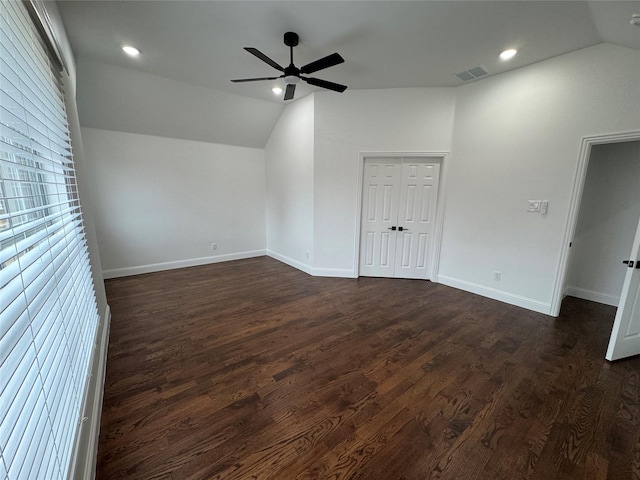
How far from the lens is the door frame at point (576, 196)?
262 centimetres

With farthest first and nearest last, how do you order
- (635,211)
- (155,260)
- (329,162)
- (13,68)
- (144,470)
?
(155,260), (329,162), (635,211), (144,470), (13,68)

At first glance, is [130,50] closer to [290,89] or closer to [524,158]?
[290,89]

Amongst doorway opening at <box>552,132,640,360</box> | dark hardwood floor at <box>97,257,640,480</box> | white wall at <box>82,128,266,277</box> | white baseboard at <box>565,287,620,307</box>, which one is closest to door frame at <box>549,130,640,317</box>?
doorway opening at <box>552,132,640,360</box>

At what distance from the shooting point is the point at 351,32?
2.50 meters

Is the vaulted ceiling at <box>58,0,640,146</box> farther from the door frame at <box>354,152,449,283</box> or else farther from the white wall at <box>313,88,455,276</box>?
the door frame at <box>354,152,449,283</box>

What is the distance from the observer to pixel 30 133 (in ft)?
3.72

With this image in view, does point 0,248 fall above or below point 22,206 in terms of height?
below

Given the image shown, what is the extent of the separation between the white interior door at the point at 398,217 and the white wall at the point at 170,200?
101 inches

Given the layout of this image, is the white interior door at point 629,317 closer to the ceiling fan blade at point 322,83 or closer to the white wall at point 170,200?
the ceiling fan blade at point 322,83

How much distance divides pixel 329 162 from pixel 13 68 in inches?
138

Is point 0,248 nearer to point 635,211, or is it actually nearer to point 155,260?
point 155,260

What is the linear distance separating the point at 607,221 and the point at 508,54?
8.51ft

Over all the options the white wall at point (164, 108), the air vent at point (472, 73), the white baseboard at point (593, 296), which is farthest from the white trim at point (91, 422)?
the white baseboard at point (593, 296)

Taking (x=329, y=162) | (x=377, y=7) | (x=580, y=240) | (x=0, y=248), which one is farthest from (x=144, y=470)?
(x=580, y=240)
